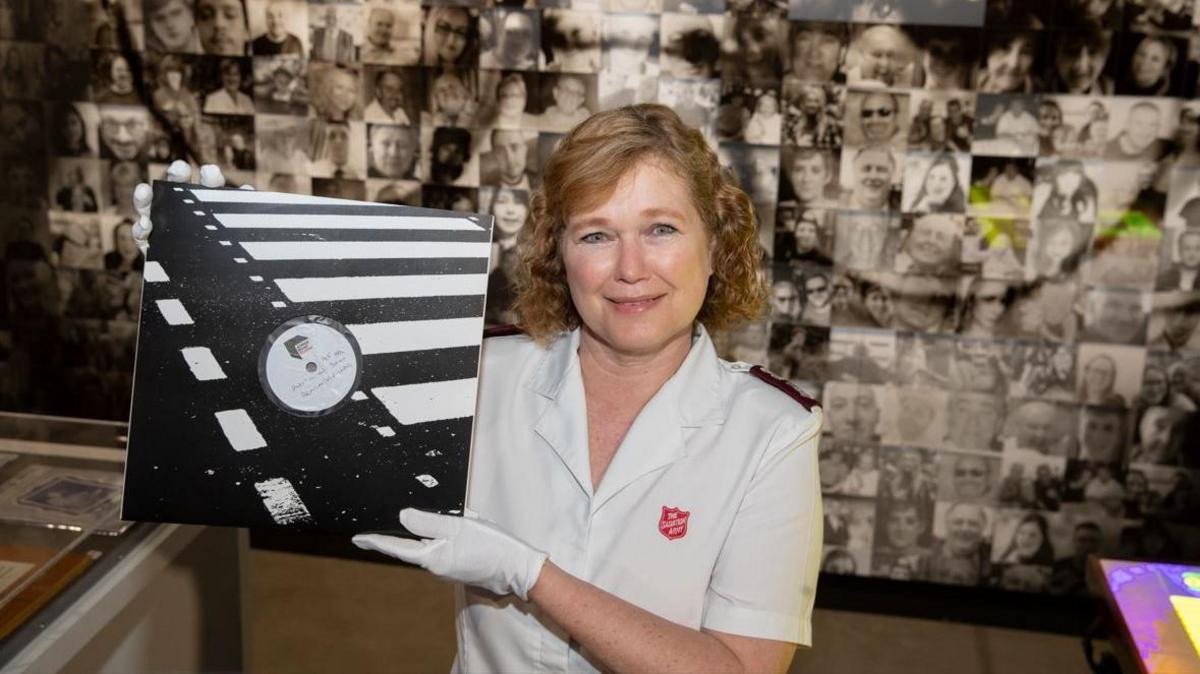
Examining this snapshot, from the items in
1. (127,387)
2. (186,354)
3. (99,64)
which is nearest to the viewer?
(186,354)

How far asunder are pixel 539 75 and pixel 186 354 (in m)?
1.98

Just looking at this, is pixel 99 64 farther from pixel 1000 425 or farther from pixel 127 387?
pixel 1000 425

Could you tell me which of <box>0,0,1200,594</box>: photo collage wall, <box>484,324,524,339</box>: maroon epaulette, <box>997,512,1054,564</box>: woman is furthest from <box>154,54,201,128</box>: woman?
<box>997,512,1054,564</box>: woman

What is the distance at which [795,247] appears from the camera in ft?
10.5

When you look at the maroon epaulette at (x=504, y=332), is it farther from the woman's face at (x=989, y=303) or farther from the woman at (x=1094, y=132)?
the woman at (x=1094, y=132)

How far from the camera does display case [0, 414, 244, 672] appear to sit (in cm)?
174

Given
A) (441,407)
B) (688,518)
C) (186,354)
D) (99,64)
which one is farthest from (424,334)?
(99,64)

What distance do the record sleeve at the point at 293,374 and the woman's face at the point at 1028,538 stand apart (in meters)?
2.44

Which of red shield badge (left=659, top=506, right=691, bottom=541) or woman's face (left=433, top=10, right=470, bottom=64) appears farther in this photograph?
woman's face (left=433, top=10, right=470, bottom=64)

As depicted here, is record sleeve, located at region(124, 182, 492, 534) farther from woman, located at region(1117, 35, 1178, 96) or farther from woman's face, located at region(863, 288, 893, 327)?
woman, located at region(1117, 35, 1178, 96)

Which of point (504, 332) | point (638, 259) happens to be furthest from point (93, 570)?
point (638, 259)

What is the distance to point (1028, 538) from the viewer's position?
3.31m

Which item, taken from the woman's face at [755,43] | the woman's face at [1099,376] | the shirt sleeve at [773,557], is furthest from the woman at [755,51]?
the shirt sleeve at [773,557]

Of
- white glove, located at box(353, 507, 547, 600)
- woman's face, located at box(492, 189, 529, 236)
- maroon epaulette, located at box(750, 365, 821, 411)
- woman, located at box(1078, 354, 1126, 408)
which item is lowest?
white glove, located at box(353, 507, 547, 600)
